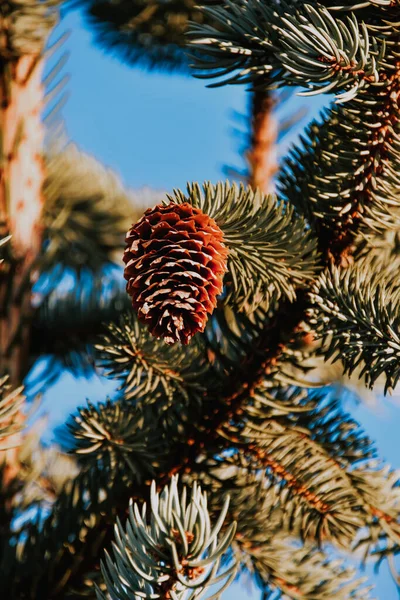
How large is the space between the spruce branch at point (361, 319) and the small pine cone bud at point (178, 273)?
135mm

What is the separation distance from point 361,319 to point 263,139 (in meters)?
1.21

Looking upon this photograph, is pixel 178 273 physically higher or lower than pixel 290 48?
lower

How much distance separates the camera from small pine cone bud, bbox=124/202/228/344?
25.9 inches

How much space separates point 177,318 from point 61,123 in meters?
0.96

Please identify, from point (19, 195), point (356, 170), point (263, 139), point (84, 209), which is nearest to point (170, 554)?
point (356, 170)

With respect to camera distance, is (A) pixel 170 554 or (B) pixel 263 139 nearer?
(A) pixel 170 554

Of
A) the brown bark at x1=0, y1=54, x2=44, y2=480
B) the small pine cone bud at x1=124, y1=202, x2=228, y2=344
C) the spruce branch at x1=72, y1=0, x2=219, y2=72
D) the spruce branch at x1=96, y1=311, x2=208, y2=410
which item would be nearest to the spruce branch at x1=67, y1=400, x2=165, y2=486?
the spruce branch at x1=96, y1=311, x2=208, y2=410

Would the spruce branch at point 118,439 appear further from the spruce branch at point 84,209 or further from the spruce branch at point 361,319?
the spruce branch at point 84,209

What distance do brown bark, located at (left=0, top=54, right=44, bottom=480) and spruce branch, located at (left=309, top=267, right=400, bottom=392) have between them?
668 mm

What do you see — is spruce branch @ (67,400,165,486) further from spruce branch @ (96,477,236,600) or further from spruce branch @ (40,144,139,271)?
spruce branch @ (40,144,139,271)

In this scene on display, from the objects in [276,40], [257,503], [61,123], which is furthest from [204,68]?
[61,123]

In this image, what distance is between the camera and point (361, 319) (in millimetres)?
712

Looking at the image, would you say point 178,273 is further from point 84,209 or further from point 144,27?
point 144,27

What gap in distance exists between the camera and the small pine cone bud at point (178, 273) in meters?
0.66
